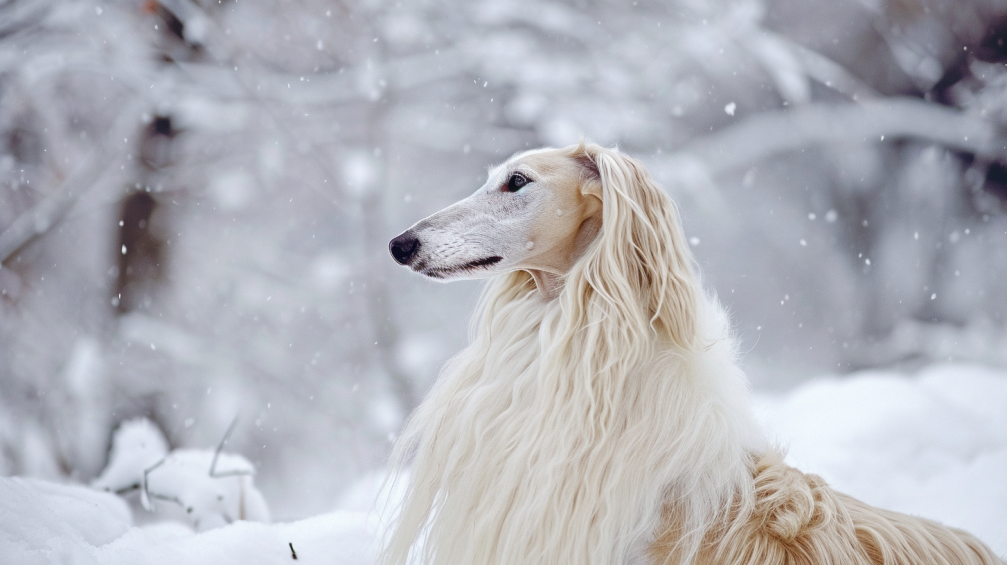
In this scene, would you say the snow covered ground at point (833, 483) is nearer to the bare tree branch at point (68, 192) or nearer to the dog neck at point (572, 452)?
the dog neck at point (572, 452)

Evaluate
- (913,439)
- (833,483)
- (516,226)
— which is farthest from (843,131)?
(516,226)

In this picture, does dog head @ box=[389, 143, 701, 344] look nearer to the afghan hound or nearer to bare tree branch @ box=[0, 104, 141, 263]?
the afghan hound

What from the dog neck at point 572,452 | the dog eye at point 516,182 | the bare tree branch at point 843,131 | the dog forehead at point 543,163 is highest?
the bare tree branch at point 843,131

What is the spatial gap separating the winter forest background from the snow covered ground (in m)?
0.16

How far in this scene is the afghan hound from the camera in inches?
36.8

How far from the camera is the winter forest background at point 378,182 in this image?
7.84ft

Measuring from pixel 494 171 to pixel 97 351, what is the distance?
6.72ft

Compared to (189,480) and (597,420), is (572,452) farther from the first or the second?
(189,480)

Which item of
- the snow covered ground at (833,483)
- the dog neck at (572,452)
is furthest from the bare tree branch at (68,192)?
the dog neck at (572,452)

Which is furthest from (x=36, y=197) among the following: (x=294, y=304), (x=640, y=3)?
(x=640, y=3)

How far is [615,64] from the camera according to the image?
2.58 metres

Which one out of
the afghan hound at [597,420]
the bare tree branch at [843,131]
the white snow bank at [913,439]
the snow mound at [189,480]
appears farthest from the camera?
the bare tree branch at [843,131]

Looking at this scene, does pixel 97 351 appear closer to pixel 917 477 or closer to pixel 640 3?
pixel 640 3

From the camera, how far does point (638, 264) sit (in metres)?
1.06
